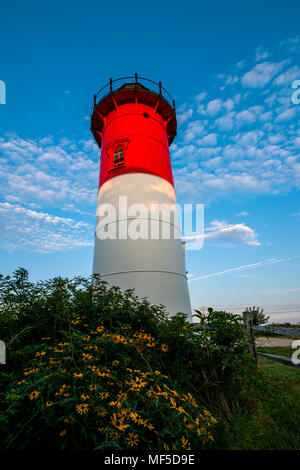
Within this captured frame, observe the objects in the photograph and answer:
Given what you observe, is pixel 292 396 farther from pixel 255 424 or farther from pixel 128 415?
→ pixel 128 415

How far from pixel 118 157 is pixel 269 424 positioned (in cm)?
955

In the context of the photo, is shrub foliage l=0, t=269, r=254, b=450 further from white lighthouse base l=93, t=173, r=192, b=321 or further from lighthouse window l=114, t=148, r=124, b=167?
lighthouse window l=114, t=148, r=124, b=167

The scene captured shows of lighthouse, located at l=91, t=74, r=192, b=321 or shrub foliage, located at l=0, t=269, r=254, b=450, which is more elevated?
lighthouse, located at l=91, t=74, r=192, b=321

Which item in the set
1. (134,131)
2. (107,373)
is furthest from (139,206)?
(107,373)

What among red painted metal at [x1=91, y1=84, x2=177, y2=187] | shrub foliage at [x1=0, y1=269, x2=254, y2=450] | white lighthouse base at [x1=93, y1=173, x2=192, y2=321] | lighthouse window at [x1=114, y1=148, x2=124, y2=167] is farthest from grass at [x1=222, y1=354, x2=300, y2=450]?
lighthouse window at [x1=114, y1=148, x2=124, y2=167]

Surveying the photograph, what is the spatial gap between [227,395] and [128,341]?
1.74m

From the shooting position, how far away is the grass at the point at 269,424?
2486 millimetres

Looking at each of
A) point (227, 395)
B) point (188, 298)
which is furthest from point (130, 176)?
point (227, 395)

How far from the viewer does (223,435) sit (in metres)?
2.46

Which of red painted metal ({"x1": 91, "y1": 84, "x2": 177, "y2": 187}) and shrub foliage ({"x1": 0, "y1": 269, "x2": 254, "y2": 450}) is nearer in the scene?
shrub foliage ({"x1": 0, "y1": 269, "x2": 254, "y2": 450})

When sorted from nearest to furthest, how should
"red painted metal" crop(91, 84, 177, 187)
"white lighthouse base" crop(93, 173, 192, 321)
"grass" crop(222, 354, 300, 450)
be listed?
"grass" crop(222, 354, 300, 450) → "white lighthouse base" crop(93, 173, 192, 321) → "red painted metal" crop(91, 84, 177, 187)

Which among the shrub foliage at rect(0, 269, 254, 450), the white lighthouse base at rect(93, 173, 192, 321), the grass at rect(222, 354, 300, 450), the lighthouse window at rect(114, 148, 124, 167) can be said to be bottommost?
the grass at rect(222, 354, 300, 450)

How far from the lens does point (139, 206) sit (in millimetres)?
8797

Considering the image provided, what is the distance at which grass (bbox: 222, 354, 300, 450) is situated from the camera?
8.16 ft
